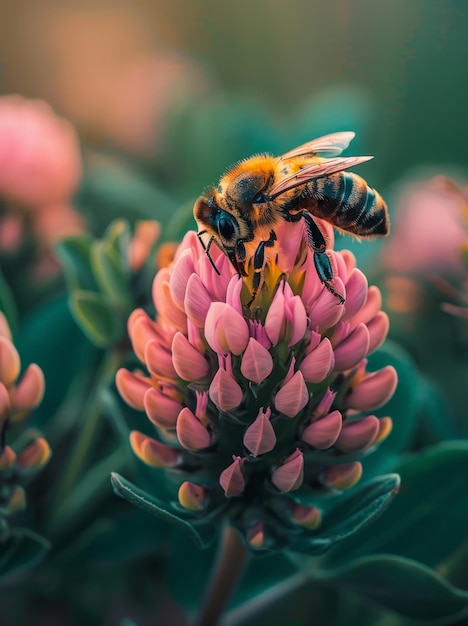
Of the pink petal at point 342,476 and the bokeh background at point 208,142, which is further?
the bokeh background at point 208,142

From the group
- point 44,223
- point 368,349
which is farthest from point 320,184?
point 44,223

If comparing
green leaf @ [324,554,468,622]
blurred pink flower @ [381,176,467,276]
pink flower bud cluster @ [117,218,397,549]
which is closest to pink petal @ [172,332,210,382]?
pink flower bud cluster @ [117,218,397,549]

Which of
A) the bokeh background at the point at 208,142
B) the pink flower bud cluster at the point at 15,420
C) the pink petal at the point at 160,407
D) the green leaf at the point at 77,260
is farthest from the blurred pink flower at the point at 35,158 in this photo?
the pink petal at the point at 160,407

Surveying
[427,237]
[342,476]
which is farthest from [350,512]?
[427,237]

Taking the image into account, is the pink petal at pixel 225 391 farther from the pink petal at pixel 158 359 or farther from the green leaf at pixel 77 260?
the green leaf at pixel 77 260

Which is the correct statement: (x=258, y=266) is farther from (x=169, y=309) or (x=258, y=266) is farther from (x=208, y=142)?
(x=208, y=142)

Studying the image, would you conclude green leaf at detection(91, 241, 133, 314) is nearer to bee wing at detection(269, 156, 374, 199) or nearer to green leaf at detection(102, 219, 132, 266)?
green leaf at detection(102, 219, 132, 266)

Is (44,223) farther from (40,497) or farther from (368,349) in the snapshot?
(368,349)
